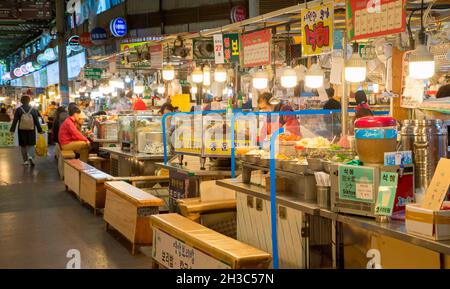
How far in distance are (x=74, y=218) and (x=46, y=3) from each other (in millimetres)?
14312

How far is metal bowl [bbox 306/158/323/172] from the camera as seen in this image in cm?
532

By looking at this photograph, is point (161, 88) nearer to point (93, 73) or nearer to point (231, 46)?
point (93, 73)

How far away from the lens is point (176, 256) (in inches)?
244

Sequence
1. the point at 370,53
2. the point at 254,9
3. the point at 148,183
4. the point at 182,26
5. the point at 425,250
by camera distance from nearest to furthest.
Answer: the point at 425,250, the point at 370,53, the point at 148,183, the point at 254,9, the point at 182,26

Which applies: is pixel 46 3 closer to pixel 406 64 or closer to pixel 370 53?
pixel 370 53

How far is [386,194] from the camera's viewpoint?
4422 millimetres

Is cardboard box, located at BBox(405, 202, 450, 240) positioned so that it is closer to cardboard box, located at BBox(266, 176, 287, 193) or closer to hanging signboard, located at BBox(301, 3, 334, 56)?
cardboard box, located at BBox(266, 176, 287, 193)

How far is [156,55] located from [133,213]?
20.4 feet

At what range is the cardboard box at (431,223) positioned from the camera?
3.91m

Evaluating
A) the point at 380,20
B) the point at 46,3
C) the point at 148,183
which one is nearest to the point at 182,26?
the point at 46,3

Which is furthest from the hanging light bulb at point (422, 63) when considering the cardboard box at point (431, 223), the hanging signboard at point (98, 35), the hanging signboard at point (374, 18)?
the hanging signboard at point (98, 35)

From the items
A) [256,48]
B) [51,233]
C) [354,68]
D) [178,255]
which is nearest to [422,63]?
[354,68]

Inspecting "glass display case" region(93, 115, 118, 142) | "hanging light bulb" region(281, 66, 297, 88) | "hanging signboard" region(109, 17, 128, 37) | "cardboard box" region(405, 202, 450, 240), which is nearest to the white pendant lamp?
"cardboard box" region(405, 202, 450, 240)
